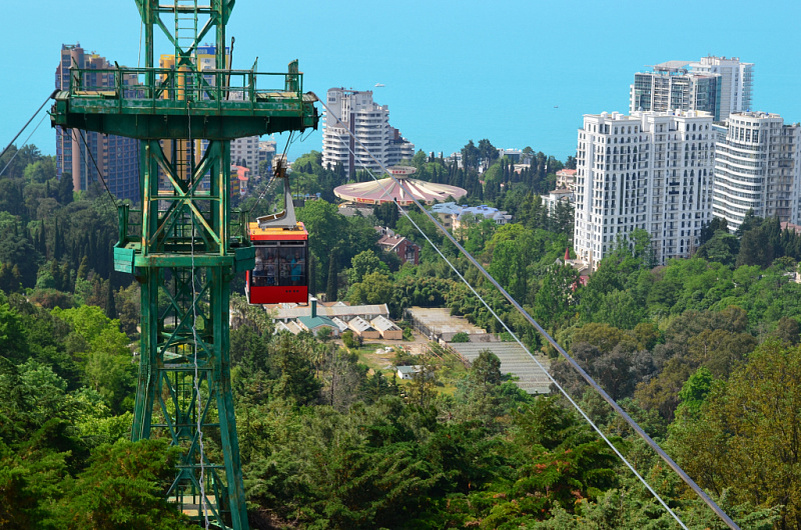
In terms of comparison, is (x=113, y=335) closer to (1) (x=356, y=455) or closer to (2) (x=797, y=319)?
(1) (x=356, y=455)

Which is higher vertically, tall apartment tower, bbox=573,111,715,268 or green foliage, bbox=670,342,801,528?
tall apartment tower, bbox=573,111,715,268

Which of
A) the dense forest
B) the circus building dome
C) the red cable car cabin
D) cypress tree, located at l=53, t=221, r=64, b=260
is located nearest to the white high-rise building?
the dense forest

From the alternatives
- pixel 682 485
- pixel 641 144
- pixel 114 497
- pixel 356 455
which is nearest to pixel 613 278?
pixel 641 144

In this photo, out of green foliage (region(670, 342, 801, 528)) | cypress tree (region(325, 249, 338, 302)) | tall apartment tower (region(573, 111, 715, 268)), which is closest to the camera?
green foliage (region(670, 342, 801, 528))

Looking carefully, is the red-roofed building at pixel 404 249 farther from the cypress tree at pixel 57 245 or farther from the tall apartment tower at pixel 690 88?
the tall apartment tower at pixel 690 88

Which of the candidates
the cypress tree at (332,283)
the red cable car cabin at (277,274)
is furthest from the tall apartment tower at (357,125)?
the red cable car cabin at (277,274)

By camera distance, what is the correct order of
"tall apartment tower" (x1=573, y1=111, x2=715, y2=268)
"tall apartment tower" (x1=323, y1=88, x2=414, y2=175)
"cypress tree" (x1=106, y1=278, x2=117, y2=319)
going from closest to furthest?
"cypress tree" (x1=106, y1=278, x2=117, y2=319) < "tall apartment tower" (x1=573, y1=111, x2=715, y2=268) < "tall apartment tower" (x1=323, y1=88, x2=414, y2=175)

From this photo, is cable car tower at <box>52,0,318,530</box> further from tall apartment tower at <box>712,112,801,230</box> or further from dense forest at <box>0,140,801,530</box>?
tall apartment tower at <box>712,112,801,230</box>
